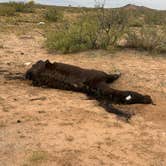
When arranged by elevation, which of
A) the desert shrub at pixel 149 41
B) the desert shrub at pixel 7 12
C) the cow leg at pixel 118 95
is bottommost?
the desert shrub at pixel 7 12

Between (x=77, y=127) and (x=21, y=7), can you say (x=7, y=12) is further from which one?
(x=77, y=127)

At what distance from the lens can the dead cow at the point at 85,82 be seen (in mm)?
7812

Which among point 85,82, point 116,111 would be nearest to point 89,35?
point 85,82

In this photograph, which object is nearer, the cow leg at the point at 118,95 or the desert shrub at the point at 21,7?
the cow leg at the point at 118,95

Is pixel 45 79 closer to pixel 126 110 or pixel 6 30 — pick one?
pixel 126 110

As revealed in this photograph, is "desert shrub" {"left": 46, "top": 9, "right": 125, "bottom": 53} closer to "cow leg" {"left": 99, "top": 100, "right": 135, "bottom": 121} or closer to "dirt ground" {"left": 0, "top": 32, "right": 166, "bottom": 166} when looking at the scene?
"dirt ground" {"left": 0, "top": 32, "right": 166, "bottom": 166}

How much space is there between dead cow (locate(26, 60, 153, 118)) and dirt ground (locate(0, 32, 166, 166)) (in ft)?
0.50

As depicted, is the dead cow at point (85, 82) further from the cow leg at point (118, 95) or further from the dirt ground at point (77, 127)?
the dirt ground at point (77, 127)

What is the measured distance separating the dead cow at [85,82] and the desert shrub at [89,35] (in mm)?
2614

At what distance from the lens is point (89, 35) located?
11766 millimetres

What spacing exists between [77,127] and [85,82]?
1.75 m

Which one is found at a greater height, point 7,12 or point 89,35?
point 89,35

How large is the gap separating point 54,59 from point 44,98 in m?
2.98

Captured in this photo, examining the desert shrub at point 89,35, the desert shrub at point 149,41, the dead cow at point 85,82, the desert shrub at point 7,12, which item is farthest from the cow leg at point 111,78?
the desert shrub at point 7,12
